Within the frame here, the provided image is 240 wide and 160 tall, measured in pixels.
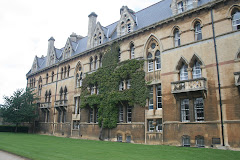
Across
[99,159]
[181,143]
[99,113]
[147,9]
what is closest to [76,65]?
[99,113]

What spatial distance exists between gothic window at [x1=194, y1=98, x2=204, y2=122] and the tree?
3103cm

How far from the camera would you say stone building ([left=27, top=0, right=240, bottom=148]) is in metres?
18.1

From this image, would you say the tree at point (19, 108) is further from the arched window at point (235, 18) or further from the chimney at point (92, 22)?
the arched window at point (235, 18)

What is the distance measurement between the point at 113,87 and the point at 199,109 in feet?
34.8

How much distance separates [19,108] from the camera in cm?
4112

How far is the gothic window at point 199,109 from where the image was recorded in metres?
19.3

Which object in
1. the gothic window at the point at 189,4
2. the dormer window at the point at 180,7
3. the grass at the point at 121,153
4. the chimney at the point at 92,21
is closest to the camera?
the grass at the point at 121,153

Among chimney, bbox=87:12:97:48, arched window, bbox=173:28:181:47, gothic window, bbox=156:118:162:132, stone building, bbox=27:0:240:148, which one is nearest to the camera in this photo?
stone building, bbox=27:0:240:148

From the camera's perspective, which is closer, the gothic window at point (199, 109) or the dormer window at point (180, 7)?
the gothic window at point (199, 109)

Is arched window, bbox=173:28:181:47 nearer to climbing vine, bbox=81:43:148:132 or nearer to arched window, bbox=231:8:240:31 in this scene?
climbing vine, bbox=81:43:148:132

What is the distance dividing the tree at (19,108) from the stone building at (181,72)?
13.5 meters

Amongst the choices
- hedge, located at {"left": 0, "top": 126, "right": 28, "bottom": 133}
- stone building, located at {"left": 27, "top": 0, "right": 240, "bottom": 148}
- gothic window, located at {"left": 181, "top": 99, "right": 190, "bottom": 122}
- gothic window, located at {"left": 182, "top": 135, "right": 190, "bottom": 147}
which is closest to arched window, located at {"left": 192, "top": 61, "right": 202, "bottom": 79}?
stone building, located at {"left": 27, "top": 0, "right": 240, "bottom": 148}

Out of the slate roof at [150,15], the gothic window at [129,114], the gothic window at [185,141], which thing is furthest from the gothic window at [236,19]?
the gothic window at [129,114]

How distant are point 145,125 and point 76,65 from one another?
16730 mm
